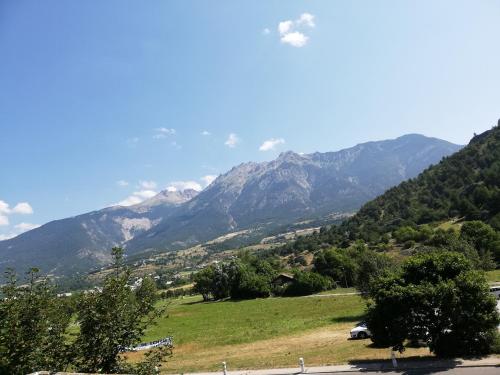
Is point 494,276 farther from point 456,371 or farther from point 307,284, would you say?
point 456,371

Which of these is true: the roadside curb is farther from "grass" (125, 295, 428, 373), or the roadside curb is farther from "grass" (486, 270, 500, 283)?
"grass" (486, 270, 500, 283)

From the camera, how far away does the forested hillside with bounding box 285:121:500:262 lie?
109688 mm

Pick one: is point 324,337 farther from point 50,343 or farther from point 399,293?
point 50,343

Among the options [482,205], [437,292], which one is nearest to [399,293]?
[437,292]

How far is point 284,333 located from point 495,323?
25243 millimetres

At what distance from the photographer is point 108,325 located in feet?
53.7

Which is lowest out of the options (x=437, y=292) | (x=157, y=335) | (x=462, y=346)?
(x=157, y=335)

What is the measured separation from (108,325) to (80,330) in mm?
1434

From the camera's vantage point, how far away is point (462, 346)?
80.6 feet

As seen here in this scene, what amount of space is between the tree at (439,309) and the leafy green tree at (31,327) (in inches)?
733

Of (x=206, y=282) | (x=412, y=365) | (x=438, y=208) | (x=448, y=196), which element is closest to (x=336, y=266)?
(x=206, y=282)

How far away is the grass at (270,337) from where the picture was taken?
3110cm

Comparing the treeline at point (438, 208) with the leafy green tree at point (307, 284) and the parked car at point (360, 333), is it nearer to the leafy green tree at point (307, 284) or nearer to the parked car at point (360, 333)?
the leafy green tree at point (307, 284)

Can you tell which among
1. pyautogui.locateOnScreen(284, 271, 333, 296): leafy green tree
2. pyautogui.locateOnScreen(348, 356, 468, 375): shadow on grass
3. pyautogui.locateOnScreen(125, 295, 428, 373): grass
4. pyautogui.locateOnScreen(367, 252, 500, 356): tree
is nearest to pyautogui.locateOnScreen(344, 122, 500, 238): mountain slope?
pyautogui.locateOnScreen(284, 271, 333, 296): leafy green tree
